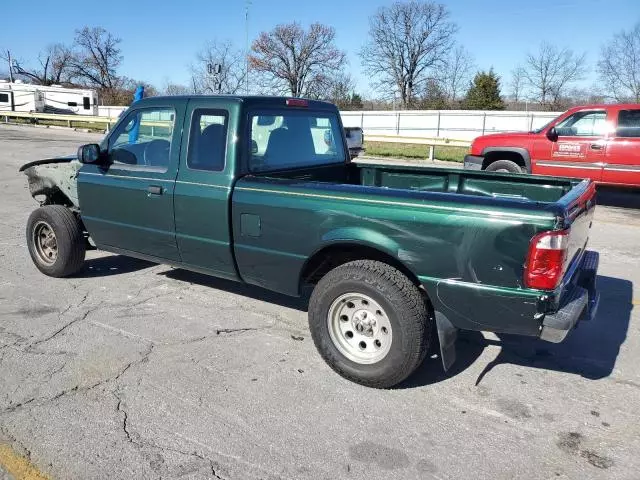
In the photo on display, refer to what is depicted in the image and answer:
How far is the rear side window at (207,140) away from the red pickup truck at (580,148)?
7.85 metres

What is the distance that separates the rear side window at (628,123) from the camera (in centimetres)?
974

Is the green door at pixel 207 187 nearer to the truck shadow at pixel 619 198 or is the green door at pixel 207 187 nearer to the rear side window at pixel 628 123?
the rear side window at pixel 628 123

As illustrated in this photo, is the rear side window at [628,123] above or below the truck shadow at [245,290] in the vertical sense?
above

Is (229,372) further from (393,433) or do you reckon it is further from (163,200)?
(163,200)

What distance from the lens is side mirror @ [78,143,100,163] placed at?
15.7 ft

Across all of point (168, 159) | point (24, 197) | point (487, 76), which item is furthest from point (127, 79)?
point (168, 159)

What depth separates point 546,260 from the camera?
9.43ft

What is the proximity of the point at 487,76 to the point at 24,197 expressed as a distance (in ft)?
150

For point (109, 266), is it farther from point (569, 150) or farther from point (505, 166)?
point (569, 150)

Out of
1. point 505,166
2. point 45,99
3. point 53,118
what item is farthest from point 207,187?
point 45,99

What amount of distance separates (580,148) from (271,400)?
893 centimetres

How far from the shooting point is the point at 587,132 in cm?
1016

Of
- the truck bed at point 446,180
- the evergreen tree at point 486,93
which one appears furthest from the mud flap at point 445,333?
the evergreen tree at point 486,93

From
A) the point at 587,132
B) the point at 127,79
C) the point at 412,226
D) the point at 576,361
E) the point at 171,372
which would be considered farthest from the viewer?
the point at 127,79
